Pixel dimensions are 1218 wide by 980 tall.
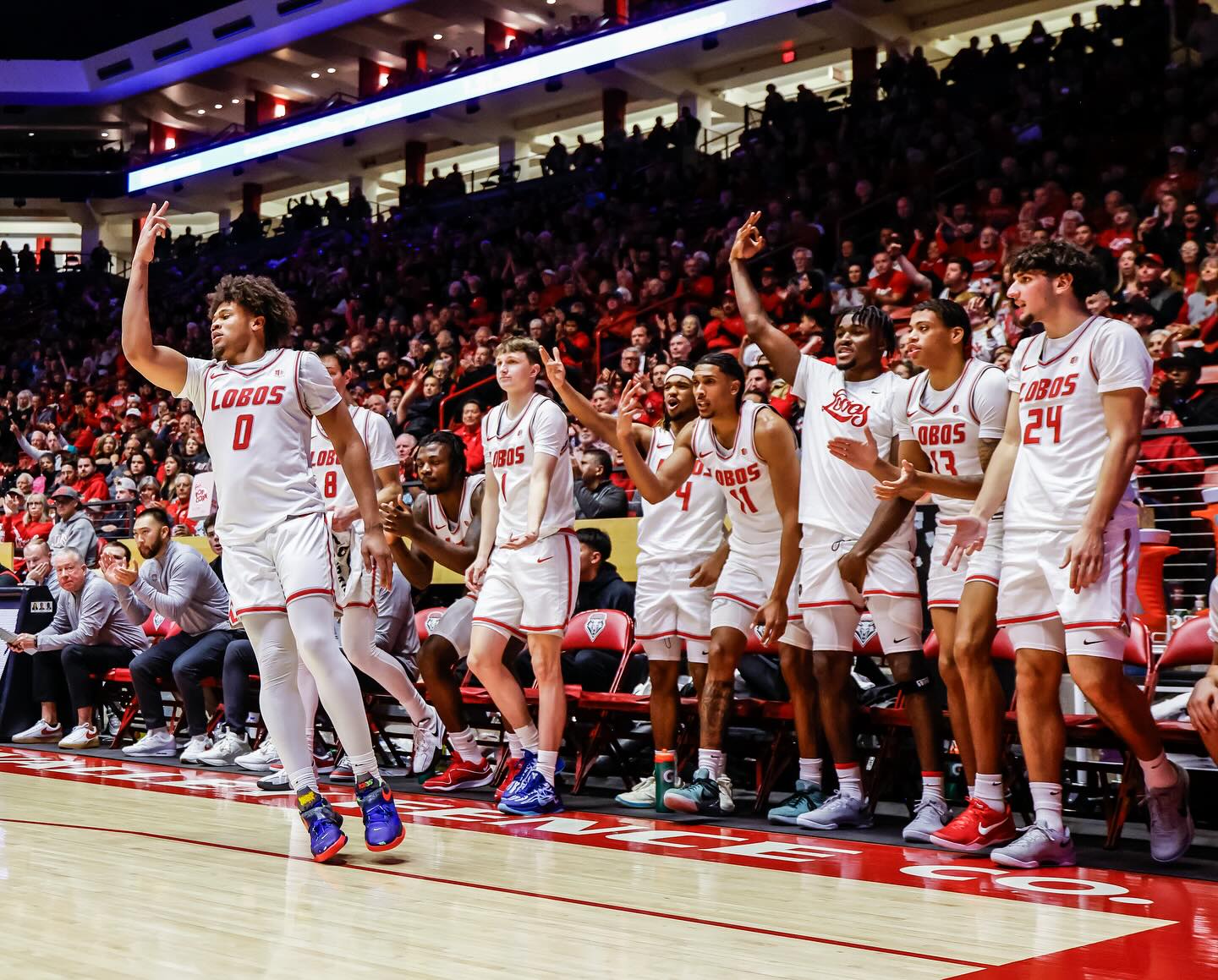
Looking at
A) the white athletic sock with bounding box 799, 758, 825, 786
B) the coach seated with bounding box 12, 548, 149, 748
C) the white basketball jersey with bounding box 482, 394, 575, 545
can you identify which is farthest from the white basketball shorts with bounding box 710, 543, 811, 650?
the coach seated with bounding box 12, 548, 149, 748

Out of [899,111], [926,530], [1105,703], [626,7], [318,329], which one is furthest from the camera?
[626,7]

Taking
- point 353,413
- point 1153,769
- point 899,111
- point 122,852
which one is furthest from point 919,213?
point 122,852

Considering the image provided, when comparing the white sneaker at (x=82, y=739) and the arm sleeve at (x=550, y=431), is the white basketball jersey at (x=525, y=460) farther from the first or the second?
the white sneaker at (x=82, y=739)

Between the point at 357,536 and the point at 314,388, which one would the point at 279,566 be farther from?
the point at 357,536

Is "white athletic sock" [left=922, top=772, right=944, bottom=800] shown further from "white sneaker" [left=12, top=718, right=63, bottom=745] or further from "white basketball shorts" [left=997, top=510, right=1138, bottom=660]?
"white sneaker" [left=12, top=718, right=63, bottom=745]

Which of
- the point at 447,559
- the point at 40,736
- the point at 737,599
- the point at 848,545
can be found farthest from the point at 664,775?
the point at 40,736

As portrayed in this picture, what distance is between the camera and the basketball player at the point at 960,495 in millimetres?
4633

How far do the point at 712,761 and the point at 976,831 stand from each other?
1.28 m

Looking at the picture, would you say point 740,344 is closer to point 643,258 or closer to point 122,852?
point 643,258

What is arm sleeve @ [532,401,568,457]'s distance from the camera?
5.92 metres

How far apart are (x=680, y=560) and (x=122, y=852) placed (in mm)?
2657

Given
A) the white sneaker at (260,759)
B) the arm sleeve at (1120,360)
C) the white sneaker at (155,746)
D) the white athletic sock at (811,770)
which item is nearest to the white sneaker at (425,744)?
the white sneaker at (260,759)

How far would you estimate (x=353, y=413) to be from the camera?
646 centimetres

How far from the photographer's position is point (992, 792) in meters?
4.68
